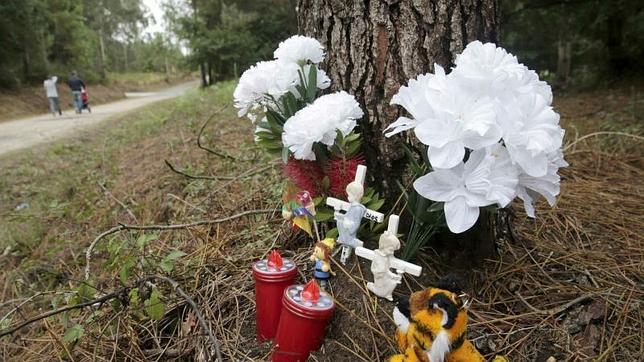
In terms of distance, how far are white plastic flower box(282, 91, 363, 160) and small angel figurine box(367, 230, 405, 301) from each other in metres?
0.38

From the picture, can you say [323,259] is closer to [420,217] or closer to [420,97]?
[420,217]

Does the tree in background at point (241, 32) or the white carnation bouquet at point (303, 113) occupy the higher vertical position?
the tree in background at point (241, 32)

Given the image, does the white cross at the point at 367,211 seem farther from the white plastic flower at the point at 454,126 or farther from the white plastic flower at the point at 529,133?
the white plastic flower at the point at 529,133

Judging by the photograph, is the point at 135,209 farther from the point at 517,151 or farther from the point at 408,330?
the point at 517,151

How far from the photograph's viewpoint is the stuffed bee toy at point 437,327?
3.43 feet

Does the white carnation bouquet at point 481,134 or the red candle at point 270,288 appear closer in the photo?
the white carnation bouquet at point 481,134

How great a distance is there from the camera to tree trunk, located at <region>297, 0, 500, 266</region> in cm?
154

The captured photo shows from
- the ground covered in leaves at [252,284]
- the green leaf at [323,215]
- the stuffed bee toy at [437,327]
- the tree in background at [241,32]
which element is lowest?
the ground covered in leaves at [252,284]

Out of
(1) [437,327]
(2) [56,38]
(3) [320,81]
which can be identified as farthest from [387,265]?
(2) [56,38]

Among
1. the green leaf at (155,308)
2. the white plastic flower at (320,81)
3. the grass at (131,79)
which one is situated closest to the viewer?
the green leaf at (155,308)

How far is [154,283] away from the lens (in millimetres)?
1774

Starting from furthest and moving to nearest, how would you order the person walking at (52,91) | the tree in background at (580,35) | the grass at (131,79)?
the grass at (131,79) → the person walking at (52,91) → the tree in background at (580,35)

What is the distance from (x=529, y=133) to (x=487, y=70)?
20 centimetres

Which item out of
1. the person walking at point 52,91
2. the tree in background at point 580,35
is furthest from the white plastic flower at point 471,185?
A: the person walking at point 52,91
